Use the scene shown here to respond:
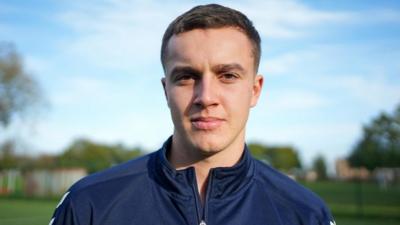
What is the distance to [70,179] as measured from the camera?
109ft

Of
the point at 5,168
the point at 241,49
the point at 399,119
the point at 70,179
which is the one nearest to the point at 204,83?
the point at 241,49

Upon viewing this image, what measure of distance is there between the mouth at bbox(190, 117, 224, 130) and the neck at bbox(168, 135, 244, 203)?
6.0 inches

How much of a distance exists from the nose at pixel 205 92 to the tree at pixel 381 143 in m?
38.0

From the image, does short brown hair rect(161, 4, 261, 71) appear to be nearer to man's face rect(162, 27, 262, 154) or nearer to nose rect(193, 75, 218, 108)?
man's face rect(162, 27, 262, 154)

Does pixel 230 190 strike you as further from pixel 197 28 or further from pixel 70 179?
pixel 70 179

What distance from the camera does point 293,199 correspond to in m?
2.48

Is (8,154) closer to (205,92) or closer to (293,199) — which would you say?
(293,199)

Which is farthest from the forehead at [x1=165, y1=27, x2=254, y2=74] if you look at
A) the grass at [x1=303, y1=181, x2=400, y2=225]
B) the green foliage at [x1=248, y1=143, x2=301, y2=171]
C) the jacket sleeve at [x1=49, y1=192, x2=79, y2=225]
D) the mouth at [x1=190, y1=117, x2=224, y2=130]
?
the green foliage at [x1=248, y1=143, x2=301, y2=171]

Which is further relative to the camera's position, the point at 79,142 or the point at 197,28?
the point at 79,142

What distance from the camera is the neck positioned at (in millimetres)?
2373

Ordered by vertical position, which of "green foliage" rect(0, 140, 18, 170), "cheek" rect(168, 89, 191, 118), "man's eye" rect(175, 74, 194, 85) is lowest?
"green foliage" rect(0, 140, 18, 170)

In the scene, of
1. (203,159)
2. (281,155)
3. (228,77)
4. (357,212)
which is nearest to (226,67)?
(228,77)

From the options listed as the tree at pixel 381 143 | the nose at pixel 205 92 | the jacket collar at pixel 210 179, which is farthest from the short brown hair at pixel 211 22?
the tree at pixel 381 143

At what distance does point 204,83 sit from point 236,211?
0.64 m
